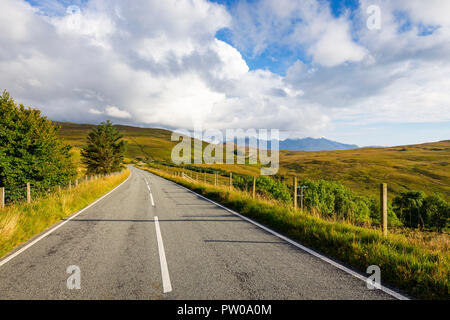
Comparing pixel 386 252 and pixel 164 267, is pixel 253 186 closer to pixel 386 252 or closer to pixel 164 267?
pixel 386 252

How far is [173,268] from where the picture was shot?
3904 mm

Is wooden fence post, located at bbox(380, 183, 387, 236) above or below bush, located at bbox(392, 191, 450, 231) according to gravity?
above

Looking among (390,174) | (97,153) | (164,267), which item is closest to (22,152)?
(164,267)

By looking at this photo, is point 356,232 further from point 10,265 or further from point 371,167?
point 371,167

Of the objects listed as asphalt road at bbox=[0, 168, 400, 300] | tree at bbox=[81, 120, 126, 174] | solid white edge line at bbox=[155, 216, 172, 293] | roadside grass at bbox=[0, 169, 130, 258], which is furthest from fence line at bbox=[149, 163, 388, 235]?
tree at bbox=[81, 120, 126, 174]

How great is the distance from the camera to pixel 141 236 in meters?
5.90

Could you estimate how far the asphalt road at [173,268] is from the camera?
3.14m

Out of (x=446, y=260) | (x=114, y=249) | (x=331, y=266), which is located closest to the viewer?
(x=446, y=260)

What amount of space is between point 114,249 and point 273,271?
11.8 feet

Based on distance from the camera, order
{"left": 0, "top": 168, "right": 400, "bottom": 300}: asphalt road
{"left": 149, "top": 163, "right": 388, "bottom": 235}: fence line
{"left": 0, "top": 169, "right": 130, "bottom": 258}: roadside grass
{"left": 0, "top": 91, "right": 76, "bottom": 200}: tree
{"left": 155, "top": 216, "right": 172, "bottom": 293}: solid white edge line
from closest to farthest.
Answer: {"left": 0, "top": 168, "right": 400, "bottom": 300}: asphalt road
{"left": 155, "top": 216, "right": 172, "bottom": 293}: solid white edge line
{"left": 0, "top": 169, "right": 130, "bottom": 258}: roadside grass
{"left": 149, "top": 163, "right": 388, "bottom": 235}: fence line
{"left": 0, "top": 91, "right": 76, "bottom": 200}: tree

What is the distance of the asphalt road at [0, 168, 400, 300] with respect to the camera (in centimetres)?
314

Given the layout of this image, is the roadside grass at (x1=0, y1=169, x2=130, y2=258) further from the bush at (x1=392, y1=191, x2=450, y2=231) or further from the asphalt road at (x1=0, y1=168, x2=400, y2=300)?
the bush at (x1=392, y1=191, x2=450, y2=231)

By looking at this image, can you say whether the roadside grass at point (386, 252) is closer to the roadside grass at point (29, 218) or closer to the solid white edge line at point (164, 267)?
the solid white edge line at point (164, 267)
